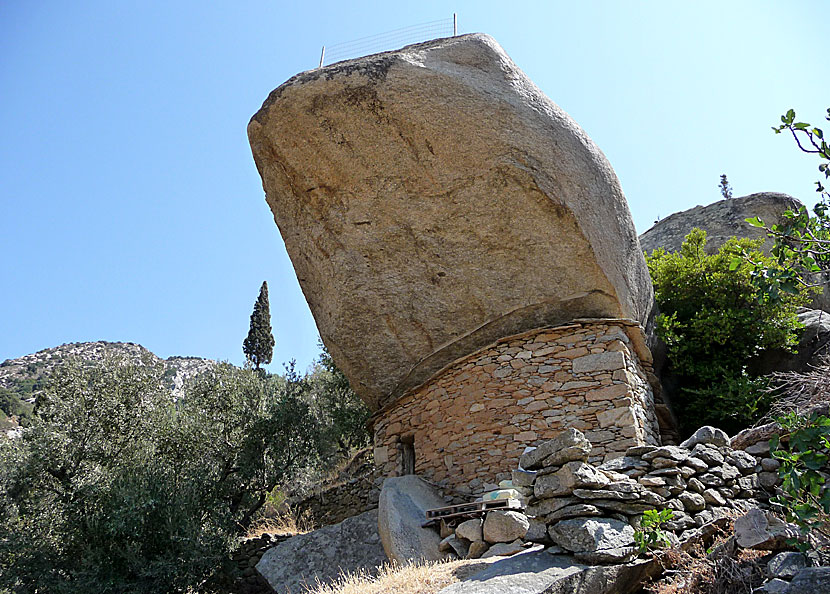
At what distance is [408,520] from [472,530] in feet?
5.04

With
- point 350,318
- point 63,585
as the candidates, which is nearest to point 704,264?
point 350,318

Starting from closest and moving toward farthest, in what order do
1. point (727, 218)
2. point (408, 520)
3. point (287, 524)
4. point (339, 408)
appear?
1. point (408, 520)
2. point (287, 524)
3. point (339, 408)
4. point (727, 218)

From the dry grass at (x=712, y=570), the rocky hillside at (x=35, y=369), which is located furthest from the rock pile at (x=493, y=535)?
the rocky hillside at (x=35, y=369)

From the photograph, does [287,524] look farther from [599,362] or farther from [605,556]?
[605,556]

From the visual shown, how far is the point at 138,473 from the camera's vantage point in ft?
30.1

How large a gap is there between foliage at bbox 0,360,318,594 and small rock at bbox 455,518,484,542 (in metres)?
4.24

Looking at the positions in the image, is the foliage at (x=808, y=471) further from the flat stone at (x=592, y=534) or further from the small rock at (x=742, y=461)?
the small rock at (x=742, y=461)

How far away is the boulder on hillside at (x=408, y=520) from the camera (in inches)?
284

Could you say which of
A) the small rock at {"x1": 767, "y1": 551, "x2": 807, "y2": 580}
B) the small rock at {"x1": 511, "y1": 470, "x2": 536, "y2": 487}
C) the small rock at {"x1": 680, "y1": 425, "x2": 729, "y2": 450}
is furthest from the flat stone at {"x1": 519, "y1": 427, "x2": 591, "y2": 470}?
the small rock at {"x1": 767, "y1": 551, "x2": 807, "y2": 580}

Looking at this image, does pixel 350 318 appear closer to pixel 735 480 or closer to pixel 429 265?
pixel 429 265

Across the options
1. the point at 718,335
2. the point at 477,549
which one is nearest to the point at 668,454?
the point at 477,549

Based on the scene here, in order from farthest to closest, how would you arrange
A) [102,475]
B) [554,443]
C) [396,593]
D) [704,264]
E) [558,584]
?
[704,264]
[102,475]
[554,443]
[396,593]
[558,584]

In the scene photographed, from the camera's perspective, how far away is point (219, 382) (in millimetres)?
11406

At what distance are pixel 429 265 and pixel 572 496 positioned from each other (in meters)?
4.88
